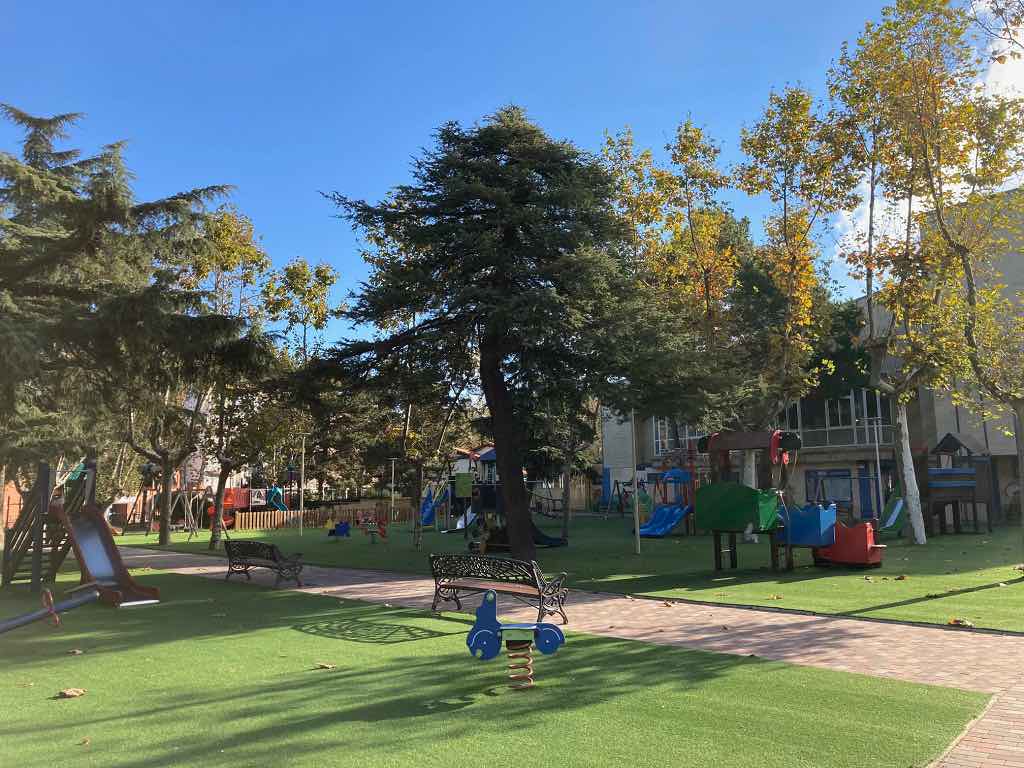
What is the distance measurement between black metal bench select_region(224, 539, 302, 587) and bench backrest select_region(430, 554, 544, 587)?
4055 mm

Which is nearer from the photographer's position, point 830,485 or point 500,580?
point 500,580

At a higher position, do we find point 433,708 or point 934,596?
point 433,708

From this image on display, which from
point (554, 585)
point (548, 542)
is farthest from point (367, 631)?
→ point (548, 542)

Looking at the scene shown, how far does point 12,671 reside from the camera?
804cm

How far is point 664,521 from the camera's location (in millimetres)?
28172

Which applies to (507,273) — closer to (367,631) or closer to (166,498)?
(367,631)

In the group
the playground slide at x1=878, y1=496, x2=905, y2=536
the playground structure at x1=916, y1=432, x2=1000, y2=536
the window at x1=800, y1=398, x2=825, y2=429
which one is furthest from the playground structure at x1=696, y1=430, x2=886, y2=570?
the window at x1=800, y1=398, x2=825, y2=429

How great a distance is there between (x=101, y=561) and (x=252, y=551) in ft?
9.31

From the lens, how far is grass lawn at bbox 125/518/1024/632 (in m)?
11.5

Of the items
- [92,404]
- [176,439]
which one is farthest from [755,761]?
[176,439]

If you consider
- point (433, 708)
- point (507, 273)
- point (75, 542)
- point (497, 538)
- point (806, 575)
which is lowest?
point (806, 575)

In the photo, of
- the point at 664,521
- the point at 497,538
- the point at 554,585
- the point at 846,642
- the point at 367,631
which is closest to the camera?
the point at 846,642

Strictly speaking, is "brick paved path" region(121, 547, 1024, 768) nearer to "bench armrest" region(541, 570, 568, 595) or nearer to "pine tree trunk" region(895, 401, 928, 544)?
"bench armrest" region(541, 570, 568, 595)

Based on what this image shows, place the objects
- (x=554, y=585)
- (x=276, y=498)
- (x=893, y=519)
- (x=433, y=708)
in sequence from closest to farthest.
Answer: (x=433, y=708) → (x=554, y=585) → (x=893, y=519) → (x=276, y=498)
